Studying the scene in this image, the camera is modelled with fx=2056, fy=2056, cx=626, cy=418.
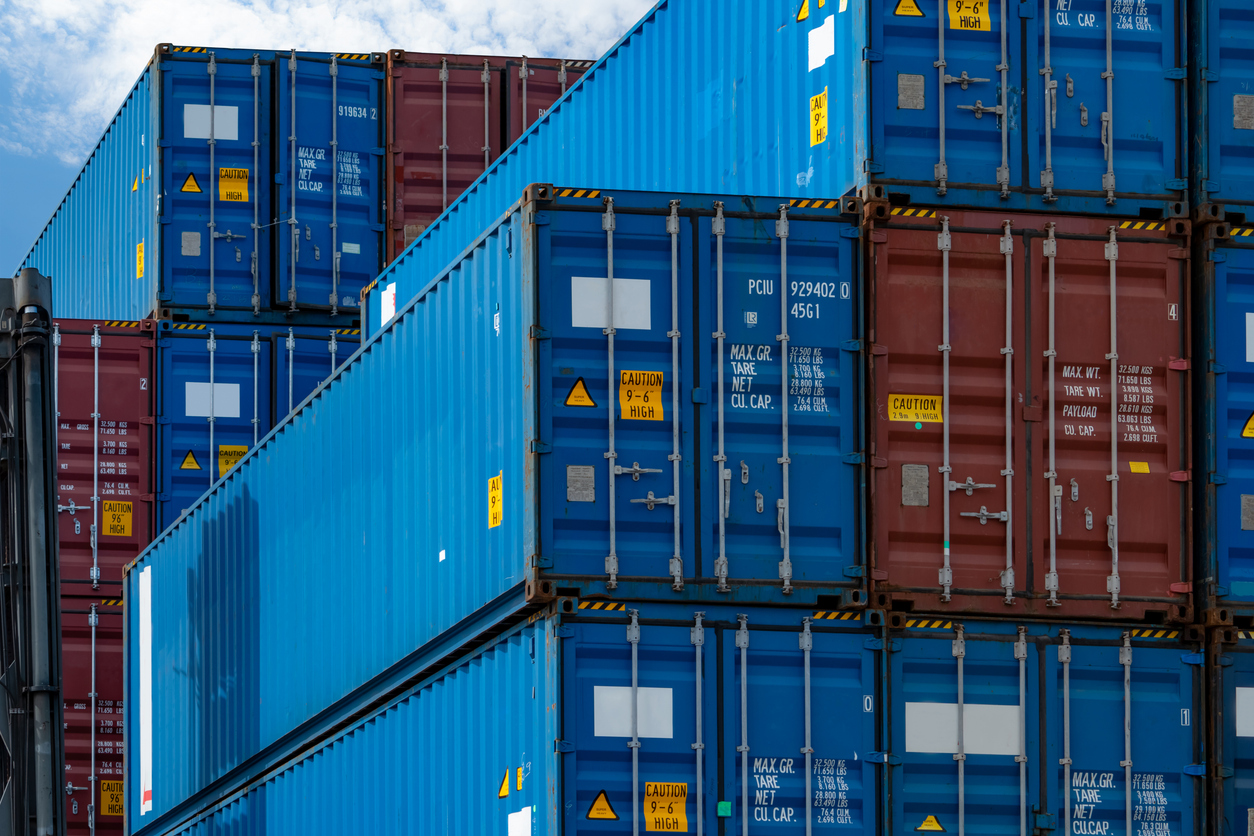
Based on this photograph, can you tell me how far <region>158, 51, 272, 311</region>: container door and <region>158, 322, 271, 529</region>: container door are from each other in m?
0.54

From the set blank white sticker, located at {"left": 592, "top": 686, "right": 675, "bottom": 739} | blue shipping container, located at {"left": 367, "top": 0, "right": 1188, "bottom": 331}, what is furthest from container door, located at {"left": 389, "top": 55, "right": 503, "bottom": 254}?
blank white sticker, located at {"left": 592, "top": 686, "right": 675, "bottom": 739}

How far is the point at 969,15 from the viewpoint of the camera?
1484cm

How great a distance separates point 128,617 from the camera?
22.4 meters

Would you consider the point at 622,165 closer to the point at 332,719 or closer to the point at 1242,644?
the point at 332,719

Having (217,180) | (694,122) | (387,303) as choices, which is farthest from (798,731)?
(217,180)

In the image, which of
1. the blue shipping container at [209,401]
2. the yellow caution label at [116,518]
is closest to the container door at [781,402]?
the blue shipping container at [209,401]

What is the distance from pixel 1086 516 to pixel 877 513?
1564mm

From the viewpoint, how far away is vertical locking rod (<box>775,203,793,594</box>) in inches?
539

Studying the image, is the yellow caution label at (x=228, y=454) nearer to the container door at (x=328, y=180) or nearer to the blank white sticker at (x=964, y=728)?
the container door at (x=328, y=180)

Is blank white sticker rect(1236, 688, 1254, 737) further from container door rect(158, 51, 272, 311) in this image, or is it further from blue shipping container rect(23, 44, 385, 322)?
container door rect(158, 51, 272, 311)

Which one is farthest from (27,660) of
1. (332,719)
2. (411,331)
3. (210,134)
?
(210,134)

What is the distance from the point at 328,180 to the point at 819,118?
1022 centimetres

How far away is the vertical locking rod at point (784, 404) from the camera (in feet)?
44.9

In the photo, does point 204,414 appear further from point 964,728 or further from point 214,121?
point 964,728
